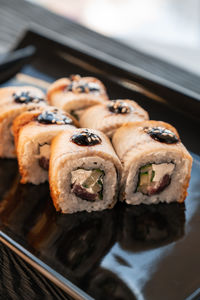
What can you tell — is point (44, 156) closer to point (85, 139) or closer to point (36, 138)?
point (36, 138)

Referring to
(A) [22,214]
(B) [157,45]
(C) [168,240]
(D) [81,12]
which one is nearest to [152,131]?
(C) [168,240]

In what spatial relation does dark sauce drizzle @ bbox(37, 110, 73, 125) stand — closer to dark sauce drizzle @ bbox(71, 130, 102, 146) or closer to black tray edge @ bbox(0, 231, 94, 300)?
dark sauce drizzle @ bbox(71, 130, 102, 146)

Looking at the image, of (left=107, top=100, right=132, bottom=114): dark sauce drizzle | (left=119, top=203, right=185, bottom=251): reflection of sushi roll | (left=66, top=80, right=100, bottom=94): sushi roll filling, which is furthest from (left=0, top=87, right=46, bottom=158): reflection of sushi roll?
(left=119, top=203, right=185, bottom=251): reflection of sushi roll

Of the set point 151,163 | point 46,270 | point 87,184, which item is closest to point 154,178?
point 151,163

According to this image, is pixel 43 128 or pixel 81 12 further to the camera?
pixel 81 12

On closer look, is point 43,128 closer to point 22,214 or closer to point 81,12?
point 22,214
